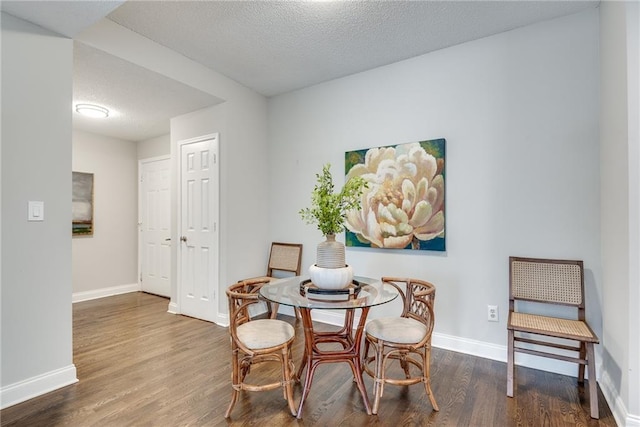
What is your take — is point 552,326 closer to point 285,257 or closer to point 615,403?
point 615,403

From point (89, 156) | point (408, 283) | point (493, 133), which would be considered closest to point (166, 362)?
point (408, 283)

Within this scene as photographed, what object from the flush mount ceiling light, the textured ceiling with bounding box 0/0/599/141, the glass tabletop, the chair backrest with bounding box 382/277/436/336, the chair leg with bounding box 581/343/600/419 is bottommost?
the chair leg with bounding box 581/343/600/419

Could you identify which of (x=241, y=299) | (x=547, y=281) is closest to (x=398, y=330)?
(x=241, y=299)

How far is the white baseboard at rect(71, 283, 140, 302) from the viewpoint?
4.33 metres

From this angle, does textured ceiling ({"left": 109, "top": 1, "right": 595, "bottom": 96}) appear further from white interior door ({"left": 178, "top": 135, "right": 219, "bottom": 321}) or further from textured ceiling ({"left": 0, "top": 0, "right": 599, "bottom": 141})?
white interior door ({"left": 178, "top": 135, "right": 219, "bottom": 321})

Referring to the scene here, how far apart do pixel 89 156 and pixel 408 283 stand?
482cm

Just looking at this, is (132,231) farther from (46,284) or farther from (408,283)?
(408,283)

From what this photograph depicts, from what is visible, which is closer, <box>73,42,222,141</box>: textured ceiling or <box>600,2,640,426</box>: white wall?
<box>600,2,640,426</box>: white wall

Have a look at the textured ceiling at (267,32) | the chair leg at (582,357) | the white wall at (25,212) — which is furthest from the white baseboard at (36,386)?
the chair leg at (582,357)

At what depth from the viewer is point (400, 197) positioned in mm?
2924

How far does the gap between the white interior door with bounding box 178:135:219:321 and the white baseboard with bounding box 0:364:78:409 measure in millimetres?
1405

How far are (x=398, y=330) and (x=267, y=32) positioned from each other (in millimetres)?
2471

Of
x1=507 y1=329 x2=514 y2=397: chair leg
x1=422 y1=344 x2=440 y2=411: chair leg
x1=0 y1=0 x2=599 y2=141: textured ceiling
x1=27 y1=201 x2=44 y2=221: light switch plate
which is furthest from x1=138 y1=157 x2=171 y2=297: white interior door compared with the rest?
x1=507 y1=329 x2=514 y2=397: chair leg

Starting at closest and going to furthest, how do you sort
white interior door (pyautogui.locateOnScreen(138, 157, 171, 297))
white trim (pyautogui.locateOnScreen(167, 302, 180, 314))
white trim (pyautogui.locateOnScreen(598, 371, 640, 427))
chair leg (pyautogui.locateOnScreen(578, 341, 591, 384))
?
white trim (pyautogui.locateOnScreen(598, 371, 640, 427)) < chair leg (pyautogui.locateOnScreen(578, 341, 591, 384)) < white trim (pyautogui.locateOnScreen(167, 302, 180, 314)) < white interior door (pyautogui.locateOnScreen(138, 157, 171, 297))
